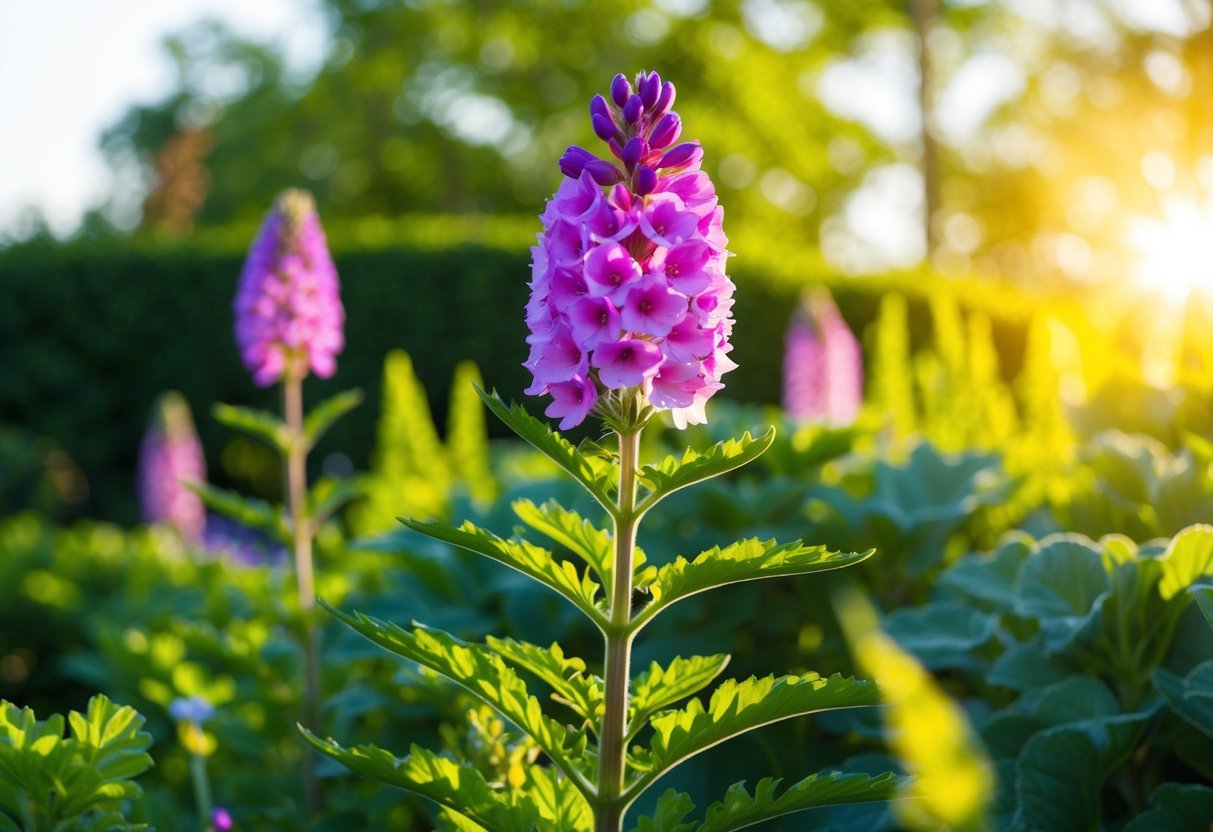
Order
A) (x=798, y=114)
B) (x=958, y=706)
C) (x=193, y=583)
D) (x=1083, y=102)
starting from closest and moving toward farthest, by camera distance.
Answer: (x=958, y=706)
(x=193, y=583)
(x=1083, y=102)
(x=798, y=114)

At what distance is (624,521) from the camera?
126 centimetres

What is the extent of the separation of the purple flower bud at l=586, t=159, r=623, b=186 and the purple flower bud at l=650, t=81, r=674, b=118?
0.09m

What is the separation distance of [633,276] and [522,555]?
1.14 feet

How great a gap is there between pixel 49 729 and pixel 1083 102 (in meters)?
25.7

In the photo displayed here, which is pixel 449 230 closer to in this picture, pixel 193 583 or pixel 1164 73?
pixel 193 583

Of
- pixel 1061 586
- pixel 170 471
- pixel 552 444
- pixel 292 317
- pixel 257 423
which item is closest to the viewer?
pixel 552 444

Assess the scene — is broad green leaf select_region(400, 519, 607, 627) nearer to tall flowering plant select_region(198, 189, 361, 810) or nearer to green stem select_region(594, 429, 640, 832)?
green stem select_region(594, 429, 640, 832)

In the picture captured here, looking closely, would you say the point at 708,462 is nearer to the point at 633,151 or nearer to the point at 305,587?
the point at 633,151

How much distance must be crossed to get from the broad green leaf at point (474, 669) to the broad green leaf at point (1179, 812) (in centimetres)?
85

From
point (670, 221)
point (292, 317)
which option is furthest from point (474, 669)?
point (292, 317)

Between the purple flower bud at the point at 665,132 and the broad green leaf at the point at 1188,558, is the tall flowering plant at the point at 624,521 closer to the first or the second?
the purple flower bud at the point at 665,132

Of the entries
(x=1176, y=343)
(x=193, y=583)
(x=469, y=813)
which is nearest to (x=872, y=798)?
(x=469, y=813)

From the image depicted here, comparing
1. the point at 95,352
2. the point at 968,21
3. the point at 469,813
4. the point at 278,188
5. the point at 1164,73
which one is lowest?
the point at 469,813

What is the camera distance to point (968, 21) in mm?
24562
